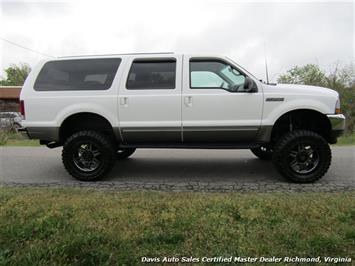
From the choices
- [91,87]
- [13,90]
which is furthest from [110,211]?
[13,90]

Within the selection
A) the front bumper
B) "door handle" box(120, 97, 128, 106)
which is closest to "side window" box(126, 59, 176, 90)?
"door handle" box(120, 97, 128, 106)

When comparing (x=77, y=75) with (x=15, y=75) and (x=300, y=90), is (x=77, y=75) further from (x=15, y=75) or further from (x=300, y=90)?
(x=15, y=75)

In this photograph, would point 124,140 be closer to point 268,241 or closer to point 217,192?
point 217,192

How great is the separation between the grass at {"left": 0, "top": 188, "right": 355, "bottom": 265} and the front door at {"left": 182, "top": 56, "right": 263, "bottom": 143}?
1.16m

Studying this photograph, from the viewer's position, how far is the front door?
4.64 metres

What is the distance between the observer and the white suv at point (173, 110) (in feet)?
15.1

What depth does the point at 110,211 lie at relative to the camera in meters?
3.30

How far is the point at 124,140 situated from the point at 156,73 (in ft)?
4.06

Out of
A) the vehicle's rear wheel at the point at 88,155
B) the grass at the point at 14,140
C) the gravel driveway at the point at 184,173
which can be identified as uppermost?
the vehicle's rear wheel at the point at 88,155

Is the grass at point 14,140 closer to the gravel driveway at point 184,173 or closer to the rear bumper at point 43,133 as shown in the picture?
the gravel driveway at point 184,173

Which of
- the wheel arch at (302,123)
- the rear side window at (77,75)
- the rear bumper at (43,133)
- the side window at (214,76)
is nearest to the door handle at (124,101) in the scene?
the rear side window at (77,75)

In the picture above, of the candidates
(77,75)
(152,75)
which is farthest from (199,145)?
(77,75)

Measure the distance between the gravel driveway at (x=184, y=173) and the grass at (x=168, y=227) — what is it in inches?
25.4

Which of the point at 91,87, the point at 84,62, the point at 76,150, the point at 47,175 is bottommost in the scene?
the point at 47,175
